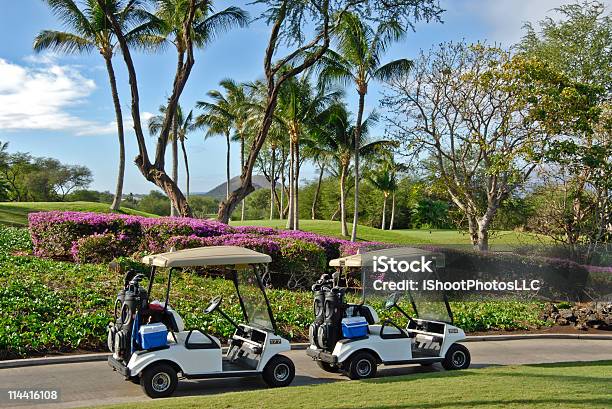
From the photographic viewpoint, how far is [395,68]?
101 feet

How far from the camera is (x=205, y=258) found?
335 inches

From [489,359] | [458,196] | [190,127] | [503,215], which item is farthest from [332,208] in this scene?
[489,359]

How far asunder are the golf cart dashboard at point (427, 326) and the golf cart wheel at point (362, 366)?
4.86 feet

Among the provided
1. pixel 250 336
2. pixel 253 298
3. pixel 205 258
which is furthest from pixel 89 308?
pixel 205 258

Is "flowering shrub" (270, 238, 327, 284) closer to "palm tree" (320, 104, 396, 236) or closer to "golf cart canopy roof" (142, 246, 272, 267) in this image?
"golf cart canopy roof" (142, 246, 272, 267)

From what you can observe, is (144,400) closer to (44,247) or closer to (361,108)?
(44,247)

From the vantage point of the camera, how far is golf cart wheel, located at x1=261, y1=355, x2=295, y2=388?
873 centimetres

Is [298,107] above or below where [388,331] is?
above

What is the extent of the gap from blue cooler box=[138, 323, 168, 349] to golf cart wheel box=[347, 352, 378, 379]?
2.69 meters

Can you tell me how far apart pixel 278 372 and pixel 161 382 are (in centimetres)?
158

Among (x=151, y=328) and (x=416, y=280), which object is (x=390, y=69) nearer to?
(x=416, y=280)

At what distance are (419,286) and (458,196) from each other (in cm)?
1627
